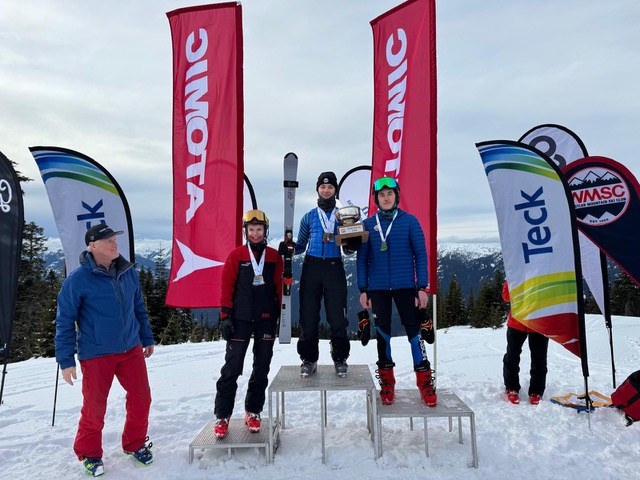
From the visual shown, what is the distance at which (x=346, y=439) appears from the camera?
4586 mm

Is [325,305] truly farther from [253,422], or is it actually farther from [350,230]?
[253,422]

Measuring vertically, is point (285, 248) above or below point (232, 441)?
above

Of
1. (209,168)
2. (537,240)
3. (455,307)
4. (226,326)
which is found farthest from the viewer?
(455,307)

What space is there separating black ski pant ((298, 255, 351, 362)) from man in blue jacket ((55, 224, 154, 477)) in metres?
1.82

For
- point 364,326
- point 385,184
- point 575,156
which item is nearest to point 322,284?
point 364,326

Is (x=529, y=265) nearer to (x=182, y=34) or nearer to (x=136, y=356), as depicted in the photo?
(x=136, y=356)

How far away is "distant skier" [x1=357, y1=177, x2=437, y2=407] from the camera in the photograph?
4.58m

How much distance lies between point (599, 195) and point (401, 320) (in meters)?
3.73

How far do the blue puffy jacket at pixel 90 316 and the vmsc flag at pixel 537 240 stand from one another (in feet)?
15.6

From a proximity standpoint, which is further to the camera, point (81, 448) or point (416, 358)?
point (416, 358)

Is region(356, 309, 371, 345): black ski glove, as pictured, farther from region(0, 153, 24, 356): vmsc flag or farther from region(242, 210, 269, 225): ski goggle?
region(0, 153, 24, 356): vmsc flag

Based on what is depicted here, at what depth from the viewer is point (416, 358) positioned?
15.1 ft

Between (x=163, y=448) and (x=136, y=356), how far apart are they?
3.78 ft

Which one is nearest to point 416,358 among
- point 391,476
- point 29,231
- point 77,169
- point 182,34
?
point 391,476
